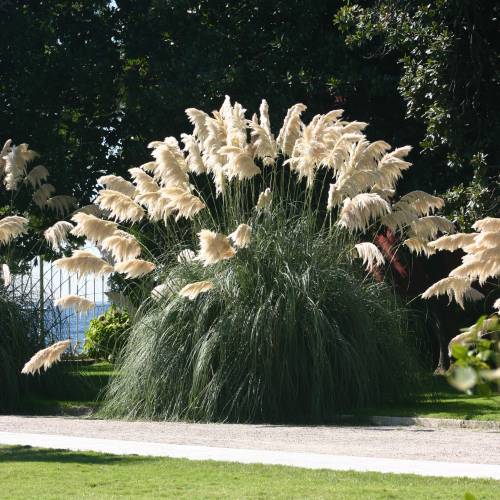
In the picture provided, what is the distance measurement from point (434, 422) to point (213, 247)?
3256 mm

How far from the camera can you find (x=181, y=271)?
13336 mm

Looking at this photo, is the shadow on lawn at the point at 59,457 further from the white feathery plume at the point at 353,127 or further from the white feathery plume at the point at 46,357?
the white feathery plume at the point at 353,127

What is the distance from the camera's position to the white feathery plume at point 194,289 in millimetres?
12203

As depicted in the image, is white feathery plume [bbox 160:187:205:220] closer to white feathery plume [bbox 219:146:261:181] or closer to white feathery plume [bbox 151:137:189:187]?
white feathery plume [bbox 151:137:189:187]

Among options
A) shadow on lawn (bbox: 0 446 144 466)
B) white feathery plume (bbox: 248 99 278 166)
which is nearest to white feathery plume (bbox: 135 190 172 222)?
white feathery plume (bbox: 248 99 278 166)

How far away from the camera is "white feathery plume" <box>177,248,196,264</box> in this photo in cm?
1348

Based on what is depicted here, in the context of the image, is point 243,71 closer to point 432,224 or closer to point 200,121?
point 200,121

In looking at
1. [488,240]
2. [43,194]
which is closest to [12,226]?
[43,194]

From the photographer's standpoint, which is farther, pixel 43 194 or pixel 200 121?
pixel 43 194

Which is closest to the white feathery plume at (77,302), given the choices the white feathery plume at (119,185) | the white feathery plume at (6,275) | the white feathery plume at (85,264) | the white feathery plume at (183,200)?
the white feathery plume at (85,264)

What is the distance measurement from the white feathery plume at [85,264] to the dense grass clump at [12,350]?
76.4 inches

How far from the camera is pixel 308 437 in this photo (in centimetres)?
1080

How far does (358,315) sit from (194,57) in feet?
27.5

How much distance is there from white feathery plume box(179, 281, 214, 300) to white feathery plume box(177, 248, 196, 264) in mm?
1186
